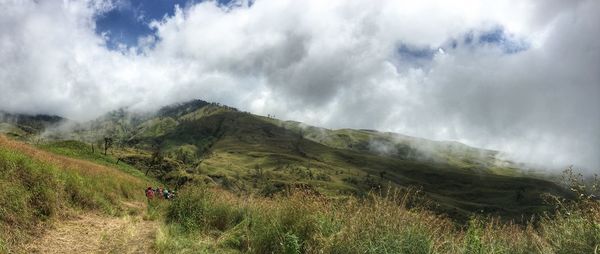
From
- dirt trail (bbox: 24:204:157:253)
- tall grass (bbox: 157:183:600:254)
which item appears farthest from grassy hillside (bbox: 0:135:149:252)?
tall grass (bbox: 157:183:600:254)

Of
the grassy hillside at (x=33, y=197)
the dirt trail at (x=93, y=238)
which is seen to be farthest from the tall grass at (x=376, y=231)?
the grassy hillside at (x=33, y=197)

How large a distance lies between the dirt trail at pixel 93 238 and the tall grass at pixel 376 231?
2.49 ft

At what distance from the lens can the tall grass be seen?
817cm

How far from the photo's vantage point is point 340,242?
9.30m

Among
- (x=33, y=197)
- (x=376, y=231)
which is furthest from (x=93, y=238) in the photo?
(x=376, y=231)

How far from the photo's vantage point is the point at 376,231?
8945 millimetres

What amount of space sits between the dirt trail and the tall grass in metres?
0.76

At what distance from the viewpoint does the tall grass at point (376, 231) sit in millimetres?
8172

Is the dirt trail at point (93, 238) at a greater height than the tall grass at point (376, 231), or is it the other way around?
the tall grass at point (376, 231)

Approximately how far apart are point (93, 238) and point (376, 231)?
301 inches

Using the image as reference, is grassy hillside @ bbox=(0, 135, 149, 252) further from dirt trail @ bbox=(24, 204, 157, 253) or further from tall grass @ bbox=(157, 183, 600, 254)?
tall grass @ bbox=(157, 183, 600, 254)

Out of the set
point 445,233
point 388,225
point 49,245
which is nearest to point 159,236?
point 49,245

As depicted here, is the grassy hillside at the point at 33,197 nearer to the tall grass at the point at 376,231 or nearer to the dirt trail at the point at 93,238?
the dirt trail at the point at 93,238

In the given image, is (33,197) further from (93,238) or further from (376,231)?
(376,231)
